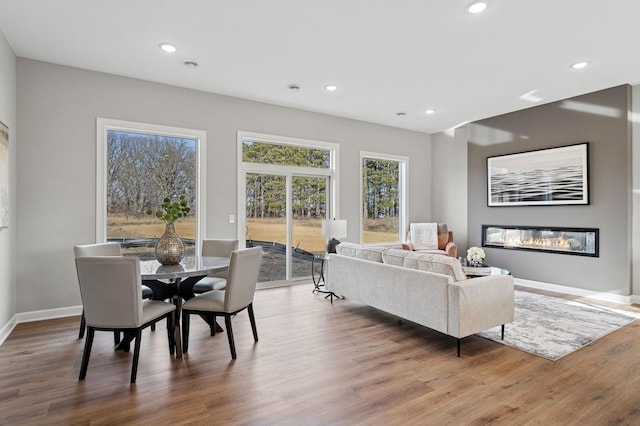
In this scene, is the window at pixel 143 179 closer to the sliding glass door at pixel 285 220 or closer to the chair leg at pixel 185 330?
the sliding glass door at pixel 285 220

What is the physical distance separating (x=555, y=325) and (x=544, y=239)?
227 cm

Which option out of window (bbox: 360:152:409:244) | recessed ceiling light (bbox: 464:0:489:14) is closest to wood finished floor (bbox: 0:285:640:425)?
recessed ceiling light (bbox: 464:0:489:14)

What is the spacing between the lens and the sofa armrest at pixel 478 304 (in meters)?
2.96

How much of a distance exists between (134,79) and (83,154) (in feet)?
3.74

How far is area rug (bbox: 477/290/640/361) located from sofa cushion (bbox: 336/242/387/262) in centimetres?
129

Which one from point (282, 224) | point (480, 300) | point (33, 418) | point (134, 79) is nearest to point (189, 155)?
point (134, 79)

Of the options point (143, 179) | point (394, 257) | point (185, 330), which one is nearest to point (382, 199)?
point (394, 257)

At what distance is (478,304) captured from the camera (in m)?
3.06

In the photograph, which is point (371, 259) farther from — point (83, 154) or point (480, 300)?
point (83, 154)

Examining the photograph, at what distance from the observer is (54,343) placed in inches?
129

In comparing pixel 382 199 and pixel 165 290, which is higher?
pixel 382 199

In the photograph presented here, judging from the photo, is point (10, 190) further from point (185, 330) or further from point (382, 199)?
point (382, 199)

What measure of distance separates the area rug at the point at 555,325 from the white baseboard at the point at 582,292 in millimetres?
520

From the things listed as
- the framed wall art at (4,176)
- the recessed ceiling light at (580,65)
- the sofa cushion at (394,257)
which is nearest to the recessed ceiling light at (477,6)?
the recessed ceiling light at (580,65)
